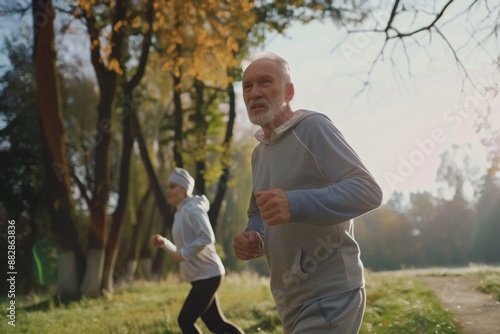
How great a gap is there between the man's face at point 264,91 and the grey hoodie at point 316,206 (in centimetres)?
12

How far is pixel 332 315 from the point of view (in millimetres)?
2662

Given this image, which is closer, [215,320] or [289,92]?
[289,92]

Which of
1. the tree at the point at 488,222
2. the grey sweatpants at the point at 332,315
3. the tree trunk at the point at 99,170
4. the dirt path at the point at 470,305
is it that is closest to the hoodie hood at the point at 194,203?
the dirt path at the point at 470,305

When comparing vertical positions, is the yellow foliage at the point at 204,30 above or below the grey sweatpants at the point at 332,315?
above

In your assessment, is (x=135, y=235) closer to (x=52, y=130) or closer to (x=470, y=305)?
(x=52, y=130)

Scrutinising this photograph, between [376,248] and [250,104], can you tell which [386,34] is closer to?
[250,104]

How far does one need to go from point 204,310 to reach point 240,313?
13.4 ft

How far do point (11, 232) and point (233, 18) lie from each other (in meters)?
5.98

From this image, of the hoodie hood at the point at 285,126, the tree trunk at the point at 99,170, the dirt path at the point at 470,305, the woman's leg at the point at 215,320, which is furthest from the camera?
the tree trunk at the point at 99,170

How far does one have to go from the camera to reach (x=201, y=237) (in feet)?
20.7

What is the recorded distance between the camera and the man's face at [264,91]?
2990mm

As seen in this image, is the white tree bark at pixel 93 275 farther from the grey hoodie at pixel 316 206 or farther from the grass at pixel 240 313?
the grey hoodie at pixel 316 206

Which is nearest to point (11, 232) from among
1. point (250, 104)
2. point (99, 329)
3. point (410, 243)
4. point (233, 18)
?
point (99, 329)

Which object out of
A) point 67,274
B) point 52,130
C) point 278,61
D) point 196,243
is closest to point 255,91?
point 278,61
